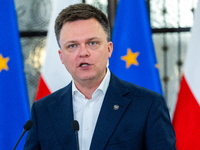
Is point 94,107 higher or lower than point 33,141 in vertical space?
higher

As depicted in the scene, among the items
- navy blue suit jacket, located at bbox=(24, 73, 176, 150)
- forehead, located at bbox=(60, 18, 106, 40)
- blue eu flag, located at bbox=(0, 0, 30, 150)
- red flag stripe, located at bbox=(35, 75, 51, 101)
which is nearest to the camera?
navy blue suit jacket, located at bbox=(24, 73, 176, 150)

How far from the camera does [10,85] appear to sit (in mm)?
2541

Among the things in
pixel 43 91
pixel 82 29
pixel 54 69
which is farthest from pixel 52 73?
pixel 82 29

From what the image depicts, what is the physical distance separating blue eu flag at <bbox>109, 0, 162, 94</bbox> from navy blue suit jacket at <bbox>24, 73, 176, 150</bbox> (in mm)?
1041

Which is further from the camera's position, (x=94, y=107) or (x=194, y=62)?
(x=194, y=62)

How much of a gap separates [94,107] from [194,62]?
127cm

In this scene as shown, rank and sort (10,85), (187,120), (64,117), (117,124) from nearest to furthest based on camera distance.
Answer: (117,124) → (64,117) → (187,120) → (10,85)

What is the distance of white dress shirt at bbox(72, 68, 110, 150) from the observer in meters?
1.47

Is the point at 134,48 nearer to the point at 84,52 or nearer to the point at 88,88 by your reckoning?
the point at 88,88

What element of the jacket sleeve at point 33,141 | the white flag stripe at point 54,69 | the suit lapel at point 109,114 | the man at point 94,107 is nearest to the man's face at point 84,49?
the man at point 94,107

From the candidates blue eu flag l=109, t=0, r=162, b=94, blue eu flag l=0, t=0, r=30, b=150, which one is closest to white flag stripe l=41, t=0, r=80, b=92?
blue eu flag l=0, t=0, r=30, b=150

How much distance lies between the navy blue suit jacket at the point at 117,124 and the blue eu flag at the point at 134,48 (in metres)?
1.04

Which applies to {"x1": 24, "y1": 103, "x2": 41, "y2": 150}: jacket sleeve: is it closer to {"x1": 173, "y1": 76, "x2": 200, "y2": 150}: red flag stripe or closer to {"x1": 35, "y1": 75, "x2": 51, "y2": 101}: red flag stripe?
{"x1": 35, "y1": 75, "x2": 51, "y2": 101}: red flag stripe

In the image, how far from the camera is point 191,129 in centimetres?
227
